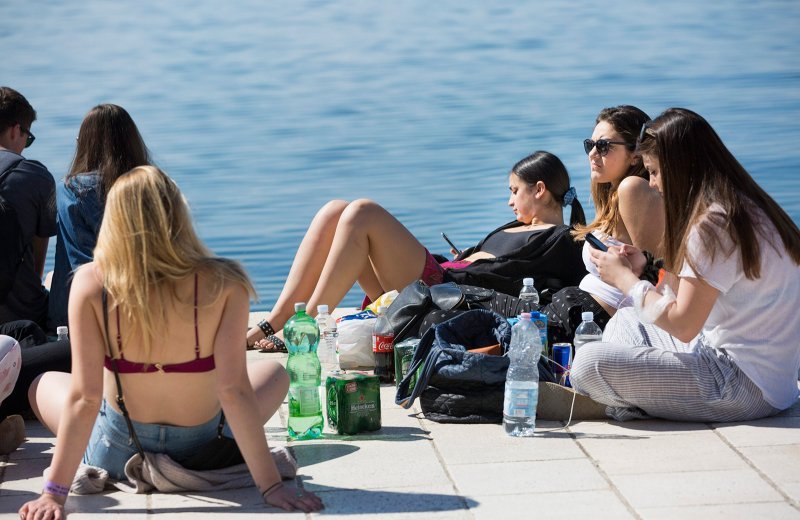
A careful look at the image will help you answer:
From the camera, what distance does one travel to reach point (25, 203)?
5.41 m

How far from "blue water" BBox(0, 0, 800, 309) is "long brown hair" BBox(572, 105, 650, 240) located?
2.79 metres

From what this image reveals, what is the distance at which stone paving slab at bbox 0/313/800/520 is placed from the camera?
3568 millimetres

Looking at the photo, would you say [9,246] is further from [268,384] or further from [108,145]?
[268,384]

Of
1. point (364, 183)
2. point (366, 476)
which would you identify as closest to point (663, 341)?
point (366, 476)

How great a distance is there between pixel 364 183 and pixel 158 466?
28.5 feet

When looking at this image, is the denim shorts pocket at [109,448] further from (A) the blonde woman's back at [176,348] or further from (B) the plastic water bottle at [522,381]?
(B) the plastic water bottle at [522,381]

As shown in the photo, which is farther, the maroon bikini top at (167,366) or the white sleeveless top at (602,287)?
the white sleeveless top at (602,287)

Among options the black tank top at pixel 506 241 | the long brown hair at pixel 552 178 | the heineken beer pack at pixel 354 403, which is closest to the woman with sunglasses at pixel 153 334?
the heineken beer pack at pixel 354 403

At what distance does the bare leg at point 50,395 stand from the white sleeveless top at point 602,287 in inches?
86.3

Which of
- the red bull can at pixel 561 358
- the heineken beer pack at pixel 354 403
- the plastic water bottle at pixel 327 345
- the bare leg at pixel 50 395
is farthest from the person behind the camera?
the plastic water bottle at pixel 327 345

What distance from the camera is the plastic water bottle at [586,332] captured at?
5016 mm

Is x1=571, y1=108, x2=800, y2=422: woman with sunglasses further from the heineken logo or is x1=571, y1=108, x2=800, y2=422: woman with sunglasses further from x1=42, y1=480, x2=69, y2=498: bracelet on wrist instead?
x1=42, y1=480, x2=69, y2=498: bracelet on wrist

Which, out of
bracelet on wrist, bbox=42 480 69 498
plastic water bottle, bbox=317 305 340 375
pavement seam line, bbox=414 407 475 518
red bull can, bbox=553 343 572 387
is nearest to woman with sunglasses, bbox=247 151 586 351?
plastic water bottle, bbox=317 305 340 375

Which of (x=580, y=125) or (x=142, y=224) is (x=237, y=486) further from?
(x=580, y=125)
